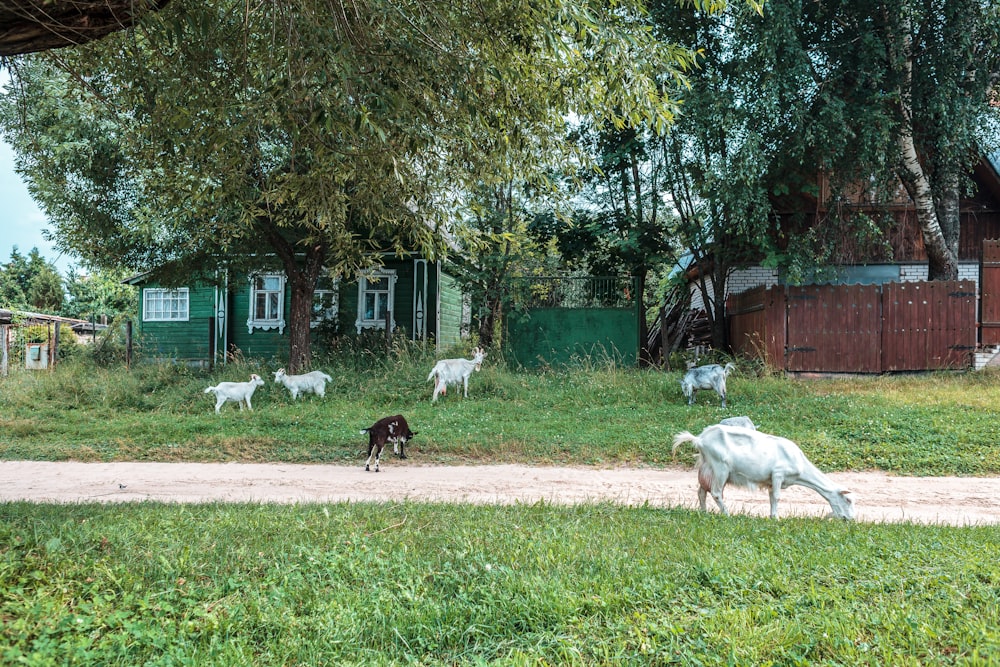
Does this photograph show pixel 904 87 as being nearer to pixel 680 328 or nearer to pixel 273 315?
pixel 680 328

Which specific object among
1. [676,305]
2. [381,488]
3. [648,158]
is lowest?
[381,488]

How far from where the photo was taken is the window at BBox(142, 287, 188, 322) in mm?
23828

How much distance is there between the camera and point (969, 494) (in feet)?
25.0

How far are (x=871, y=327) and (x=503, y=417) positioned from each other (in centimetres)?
920

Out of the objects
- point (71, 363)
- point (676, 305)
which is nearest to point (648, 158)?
point (676, 305)

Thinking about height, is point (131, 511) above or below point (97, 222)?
below

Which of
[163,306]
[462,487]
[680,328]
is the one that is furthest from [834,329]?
[163,306]

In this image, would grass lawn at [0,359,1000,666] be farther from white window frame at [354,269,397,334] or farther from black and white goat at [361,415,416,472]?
white window frame at [354,269,397,334]

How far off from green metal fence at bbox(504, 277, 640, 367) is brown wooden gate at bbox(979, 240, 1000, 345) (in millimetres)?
8859

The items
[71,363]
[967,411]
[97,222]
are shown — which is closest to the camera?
[967,411]

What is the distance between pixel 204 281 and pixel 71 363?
5.46 m

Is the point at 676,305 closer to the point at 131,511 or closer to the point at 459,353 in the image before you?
the point at 459,353

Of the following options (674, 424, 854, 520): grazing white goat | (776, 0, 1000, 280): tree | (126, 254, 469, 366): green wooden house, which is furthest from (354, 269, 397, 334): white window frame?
(674, 424, 854, 520): grazing white goat

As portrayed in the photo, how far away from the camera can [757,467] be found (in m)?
A: 6.14
